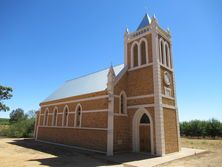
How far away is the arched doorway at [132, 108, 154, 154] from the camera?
16.9 meters

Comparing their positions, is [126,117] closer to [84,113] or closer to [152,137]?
[152,137]

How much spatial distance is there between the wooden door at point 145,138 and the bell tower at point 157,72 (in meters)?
1.32

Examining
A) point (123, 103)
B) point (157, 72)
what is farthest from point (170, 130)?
point (157, 72)

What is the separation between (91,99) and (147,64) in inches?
289

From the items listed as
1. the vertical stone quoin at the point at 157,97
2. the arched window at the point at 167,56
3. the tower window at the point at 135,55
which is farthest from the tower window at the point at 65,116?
the arched window at the point at 167,56

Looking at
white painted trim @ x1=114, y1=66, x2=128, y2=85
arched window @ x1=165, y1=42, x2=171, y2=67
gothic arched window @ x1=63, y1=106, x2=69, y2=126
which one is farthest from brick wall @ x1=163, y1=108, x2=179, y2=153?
gothic arched window @ x1=63, y1=106, x2=69, y2=126

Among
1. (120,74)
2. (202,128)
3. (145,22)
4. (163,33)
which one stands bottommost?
(202,128)

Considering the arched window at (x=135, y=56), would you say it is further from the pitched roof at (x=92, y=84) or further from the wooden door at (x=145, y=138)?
the wooden door at (x=145, y=138)

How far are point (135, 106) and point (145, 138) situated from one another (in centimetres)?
336

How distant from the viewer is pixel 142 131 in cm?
1770

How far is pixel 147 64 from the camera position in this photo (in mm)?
18422

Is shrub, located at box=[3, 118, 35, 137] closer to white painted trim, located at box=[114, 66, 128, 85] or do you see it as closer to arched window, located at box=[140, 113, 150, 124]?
white painted trim, located at box=[114, 66, 128, 85]

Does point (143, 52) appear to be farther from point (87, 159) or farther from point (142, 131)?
point (87, 159)

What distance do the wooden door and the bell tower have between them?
1317 millimetres
